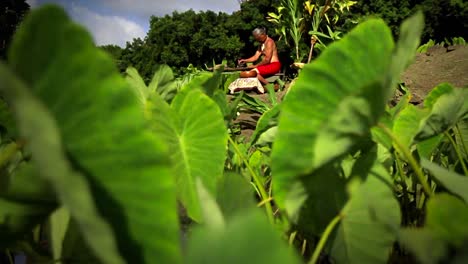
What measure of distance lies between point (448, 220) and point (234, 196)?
6.1 inches

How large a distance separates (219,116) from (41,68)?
0.24m

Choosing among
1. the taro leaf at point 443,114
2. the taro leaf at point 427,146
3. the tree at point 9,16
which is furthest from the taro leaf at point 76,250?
the tree at point 9,16

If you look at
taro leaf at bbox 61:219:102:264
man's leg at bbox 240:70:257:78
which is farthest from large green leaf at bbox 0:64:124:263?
man's leg at bbox 240:70:257:78

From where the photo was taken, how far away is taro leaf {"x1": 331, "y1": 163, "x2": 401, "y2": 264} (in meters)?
0.29

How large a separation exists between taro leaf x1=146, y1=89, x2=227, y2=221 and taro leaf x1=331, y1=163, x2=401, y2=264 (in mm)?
149

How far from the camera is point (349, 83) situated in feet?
0.89

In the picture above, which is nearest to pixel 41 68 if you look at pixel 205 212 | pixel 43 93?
pixel 43 93

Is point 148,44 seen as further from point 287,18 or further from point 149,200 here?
point 149,200

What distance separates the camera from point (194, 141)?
435mm

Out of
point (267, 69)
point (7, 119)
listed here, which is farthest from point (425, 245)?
point (267, 69)

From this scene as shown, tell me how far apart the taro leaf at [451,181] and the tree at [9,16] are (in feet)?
27.3

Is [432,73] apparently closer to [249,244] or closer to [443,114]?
[443,114]

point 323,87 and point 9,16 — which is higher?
point 9,16

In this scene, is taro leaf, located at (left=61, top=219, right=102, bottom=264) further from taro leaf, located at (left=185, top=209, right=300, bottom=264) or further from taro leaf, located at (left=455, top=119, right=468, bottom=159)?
taro leaf, located at (left=455, top=119, right=468, bottom=159)
